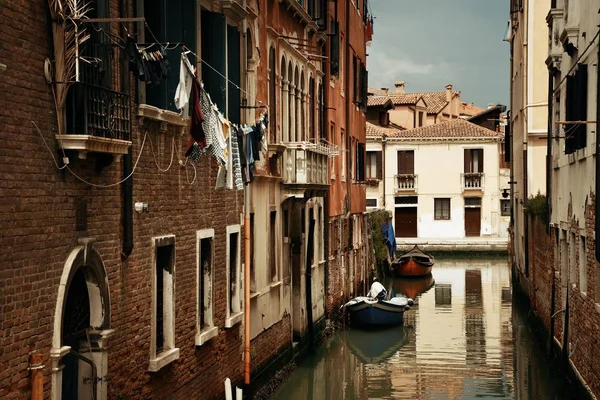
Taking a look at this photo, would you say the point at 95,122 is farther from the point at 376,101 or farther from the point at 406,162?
the point at 376,101

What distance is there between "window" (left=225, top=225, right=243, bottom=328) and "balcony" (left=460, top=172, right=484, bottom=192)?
37.0m

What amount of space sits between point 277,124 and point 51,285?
30.4 ft

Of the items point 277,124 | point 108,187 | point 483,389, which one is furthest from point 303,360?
point 108,187

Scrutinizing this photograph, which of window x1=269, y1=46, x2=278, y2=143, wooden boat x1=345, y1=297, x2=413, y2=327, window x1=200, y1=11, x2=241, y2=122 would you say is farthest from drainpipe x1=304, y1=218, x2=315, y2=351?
window x1=200, y1=11, x2=241, y2=122

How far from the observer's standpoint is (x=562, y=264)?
16719 millimetres

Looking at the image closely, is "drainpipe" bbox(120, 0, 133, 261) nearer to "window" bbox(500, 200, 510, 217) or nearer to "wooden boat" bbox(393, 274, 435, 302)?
"wooden boat" bbox(393, 274, 435, 302)

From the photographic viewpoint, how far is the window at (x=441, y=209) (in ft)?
165

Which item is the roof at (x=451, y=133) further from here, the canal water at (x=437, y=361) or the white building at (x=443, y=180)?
the canal water at (x=437, y=361)

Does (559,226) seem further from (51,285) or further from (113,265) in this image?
(51,285)

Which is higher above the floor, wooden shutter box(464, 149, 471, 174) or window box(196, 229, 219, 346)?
wooden shutter box(464, 149, 471, 174)

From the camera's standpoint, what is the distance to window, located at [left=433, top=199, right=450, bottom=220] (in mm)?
50156

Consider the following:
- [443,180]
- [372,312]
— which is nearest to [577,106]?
[372,312]

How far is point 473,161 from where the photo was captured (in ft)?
164

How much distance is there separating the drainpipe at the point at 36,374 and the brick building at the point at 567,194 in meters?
7.11
